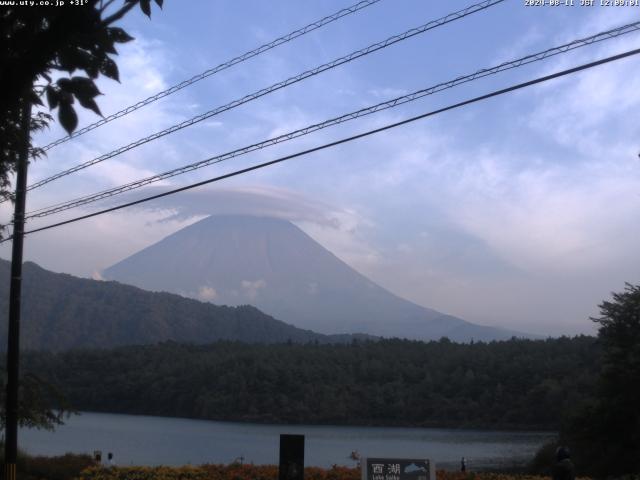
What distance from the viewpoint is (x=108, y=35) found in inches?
185

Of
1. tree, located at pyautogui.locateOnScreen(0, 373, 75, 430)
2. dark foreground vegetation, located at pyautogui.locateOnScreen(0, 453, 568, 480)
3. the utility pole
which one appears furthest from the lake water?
the utility pole

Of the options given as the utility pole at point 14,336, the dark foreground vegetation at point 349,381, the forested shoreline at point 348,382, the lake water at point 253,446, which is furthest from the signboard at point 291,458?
the forested shoreline at point 348,382

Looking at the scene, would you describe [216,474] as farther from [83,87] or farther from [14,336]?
[83,87]

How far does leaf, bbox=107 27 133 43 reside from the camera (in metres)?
4.71

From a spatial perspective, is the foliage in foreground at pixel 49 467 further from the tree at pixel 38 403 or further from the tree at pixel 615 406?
the tree at pixel 615 406

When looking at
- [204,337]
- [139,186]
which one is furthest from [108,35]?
[204,337]

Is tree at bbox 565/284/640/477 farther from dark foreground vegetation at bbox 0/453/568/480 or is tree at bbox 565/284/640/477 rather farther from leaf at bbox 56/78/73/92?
leaf at bbox 56/78/73/92

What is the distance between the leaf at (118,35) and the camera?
4.71 m

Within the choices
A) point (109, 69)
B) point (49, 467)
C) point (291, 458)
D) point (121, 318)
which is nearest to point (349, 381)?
point (49, 467)

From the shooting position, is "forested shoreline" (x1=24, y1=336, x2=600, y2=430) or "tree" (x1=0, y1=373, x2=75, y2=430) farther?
"forested shoreline" (x1=24, y1=336, x2=600, y2=430)

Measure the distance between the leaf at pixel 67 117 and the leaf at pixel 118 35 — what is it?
518 millimetres

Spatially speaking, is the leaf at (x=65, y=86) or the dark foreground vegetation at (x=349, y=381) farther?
the dark foreground vegetation at (x=349, y=381)

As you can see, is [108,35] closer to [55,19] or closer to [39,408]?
[55,19]

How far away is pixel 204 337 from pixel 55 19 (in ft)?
548
